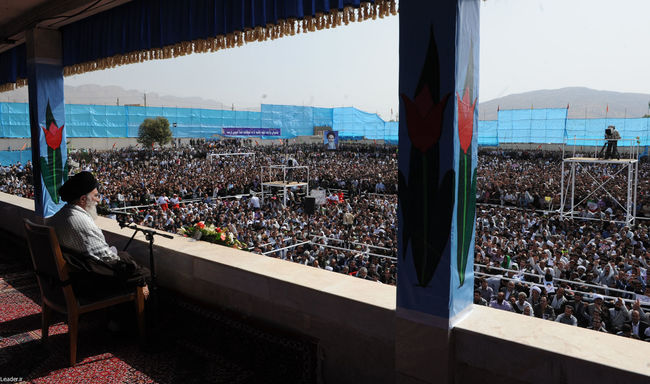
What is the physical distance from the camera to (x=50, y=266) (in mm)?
3066

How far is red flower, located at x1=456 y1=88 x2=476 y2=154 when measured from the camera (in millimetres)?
2203

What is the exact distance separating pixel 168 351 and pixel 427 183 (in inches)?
89.7

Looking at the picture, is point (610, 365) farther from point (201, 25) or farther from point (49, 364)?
point (201, 25)

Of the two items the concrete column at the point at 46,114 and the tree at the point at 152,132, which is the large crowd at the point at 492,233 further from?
the tree at the point at 152,132

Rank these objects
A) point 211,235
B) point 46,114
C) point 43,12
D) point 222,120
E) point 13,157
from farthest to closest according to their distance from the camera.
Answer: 1. point 222,120
2. point 13,157
3. point 46,114
4. point 43,12
5. point 211,235

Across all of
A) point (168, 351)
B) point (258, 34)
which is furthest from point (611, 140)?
point (168, 351)

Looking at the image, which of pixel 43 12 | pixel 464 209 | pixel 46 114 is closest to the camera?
pixel 464 209

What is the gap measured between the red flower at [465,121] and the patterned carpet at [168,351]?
4.70 ft

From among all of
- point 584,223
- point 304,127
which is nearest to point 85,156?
point 304,127

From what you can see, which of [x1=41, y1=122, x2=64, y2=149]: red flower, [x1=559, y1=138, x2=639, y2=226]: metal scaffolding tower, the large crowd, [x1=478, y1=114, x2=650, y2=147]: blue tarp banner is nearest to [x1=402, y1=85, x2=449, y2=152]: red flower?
the large crowd

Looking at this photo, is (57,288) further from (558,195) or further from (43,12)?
(558,195)

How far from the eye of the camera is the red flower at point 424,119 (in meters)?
2.18

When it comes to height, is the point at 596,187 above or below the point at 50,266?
below

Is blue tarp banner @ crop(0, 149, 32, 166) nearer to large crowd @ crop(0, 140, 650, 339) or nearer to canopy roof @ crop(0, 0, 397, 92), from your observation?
large crowd @ crop(0, 140, 650, 339)
